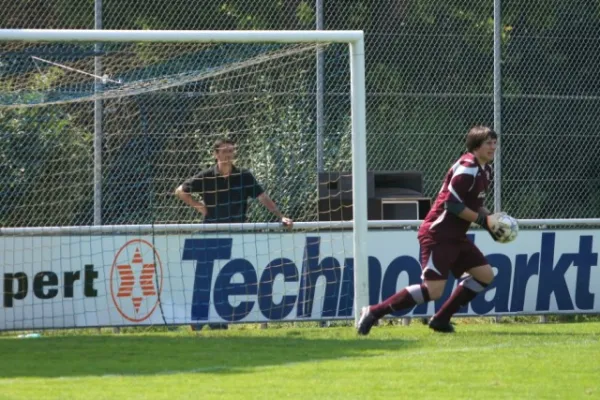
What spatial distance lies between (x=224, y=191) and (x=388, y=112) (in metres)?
3.31

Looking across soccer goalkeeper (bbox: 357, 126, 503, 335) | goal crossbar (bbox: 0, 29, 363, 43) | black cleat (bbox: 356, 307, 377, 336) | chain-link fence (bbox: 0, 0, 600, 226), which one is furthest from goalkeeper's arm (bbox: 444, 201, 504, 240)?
chain-link fence (bbox: 0, 0, 600, 226)

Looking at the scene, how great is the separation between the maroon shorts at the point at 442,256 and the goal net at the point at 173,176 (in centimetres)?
72

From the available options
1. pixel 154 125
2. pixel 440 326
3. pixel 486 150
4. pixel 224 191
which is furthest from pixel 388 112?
pixel 486 150

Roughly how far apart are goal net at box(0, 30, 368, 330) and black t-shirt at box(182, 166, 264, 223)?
22 millimetres

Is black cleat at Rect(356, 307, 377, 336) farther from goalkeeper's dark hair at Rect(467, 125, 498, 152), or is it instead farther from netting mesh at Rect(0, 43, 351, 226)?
netting mesh at Rect(0, 43, 351, 226)

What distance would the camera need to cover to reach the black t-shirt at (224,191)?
13625 mm

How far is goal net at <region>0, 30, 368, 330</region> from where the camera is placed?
12938 mm

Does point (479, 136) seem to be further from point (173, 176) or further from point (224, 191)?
point (173, 176)

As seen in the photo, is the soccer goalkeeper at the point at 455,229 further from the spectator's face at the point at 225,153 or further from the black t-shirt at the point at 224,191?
the spectator's face at the point at 225,153

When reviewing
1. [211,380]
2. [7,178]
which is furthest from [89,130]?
[211,380]

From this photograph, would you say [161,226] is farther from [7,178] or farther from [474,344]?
[474,344]

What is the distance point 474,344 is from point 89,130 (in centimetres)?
516

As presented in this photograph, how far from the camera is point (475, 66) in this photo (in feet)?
54.1

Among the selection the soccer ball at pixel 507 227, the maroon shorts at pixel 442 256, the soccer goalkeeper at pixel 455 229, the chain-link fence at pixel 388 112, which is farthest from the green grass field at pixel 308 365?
the chain-link fence at pixel 388 112
